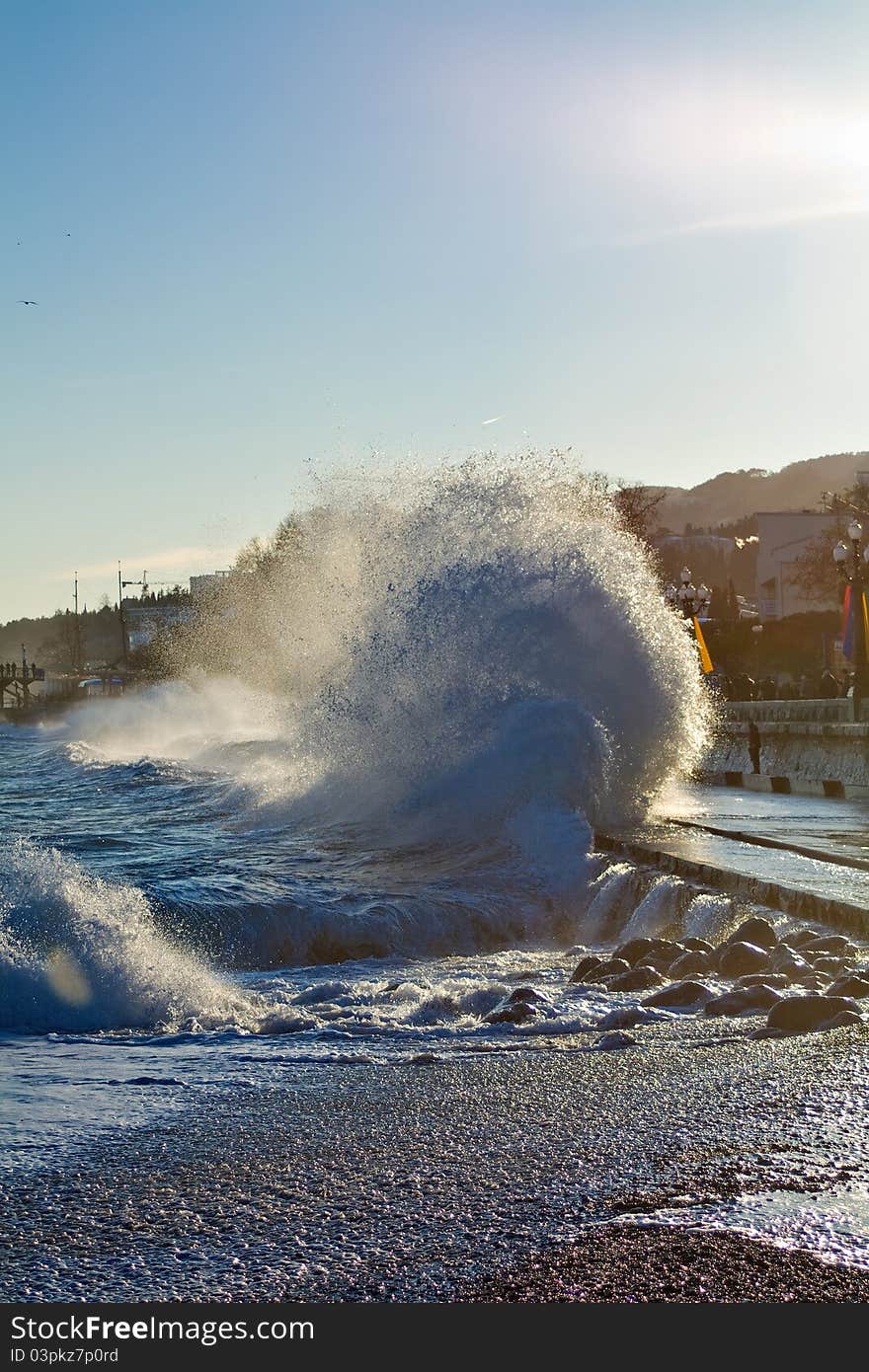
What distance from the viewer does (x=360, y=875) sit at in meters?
13.9

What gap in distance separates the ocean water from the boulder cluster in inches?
12.7

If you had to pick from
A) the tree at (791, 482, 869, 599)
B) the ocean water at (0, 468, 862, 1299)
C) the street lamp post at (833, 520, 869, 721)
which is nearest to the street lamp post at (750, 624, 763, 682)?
the tree at (791, 482, 869, 599)

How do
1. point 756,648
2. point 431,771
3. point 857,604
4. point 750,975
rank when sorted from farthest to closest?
1. point 756,648
2. point 857,604
3. point 431,771
4. point 750,975

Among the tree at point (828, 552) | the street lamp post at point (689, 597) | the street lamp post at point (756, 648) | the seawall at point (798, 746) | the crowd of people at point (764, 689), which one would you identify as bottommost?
the seawall at point (798, 746)

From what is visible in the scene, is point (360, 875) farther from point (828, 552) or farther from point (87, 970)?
point (828, 552)

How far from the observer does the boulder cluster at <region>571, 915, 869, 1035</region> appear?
21.6 ft

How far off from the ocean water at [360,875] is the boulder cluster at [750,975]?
1.06 ft

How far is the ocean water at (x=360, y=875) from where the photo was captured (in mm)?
5637

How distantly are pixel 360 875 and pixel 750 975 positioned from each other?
6667 millimetres

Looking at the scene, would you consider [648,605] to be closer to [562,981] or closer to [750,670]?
[562,981]

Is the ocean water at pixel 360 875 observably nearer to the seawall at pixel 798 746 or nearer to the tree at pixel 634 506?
the seawall at pixel 798 746

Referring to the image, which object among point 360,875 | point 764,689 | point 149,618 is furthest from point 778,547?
point 149,618

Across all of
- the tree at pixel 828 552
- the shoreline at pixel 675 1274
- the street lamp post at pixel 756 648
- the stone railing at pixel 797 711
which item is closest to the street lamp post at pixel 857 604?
→ the stone railing at pixel 797 711

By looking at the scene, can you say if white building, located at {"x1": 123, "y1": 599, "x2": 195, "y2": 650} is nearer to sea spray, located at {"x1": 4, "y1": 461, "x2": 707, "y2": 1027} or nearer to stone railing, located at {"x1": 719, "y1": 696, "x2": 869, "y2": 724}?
stone railing, located at {"x1": 719, "y1": 696, "x2": 869, "y2": 724}
